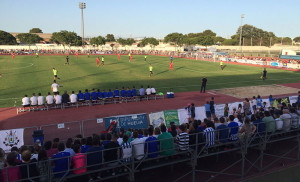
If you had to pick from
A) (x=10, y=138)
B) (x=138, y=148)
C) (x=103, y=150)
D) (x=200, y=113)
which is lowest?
(x=10, y=138)

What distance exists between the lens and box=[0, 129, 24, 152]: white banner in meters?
9.46

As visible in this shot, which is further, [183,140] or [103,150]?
[183,140]

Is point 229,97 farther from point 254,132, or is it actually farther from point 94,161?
point 94,161

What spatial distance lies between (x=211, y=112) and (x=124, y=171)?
8162mm

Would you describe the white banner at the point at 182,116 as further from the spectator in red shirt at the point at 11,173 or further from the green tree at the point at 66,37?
the green tree at the point at 66,37

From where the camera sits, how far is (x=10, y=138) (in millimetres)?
9594

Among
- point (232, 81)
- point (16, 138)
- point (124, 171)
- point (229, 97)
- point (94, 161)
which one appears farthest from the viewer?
point (232, 81)

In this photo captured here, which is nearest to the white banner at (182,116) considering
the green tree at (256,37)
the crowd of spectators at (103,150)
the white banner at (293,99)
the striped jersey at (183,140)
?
the crowd of spectators at (103,150)

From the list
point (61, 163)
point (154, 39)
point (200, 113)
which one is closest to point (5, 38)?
point (154, 39)

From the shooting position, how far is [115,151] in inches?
268

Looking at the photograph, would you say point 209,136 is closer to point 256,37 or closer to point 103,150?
point 103,150

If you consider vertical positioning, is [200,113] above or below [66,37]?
below

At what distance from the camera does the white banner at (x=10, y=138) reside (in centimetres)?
946

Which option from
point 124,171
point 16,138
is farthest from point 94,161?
point 16,138
